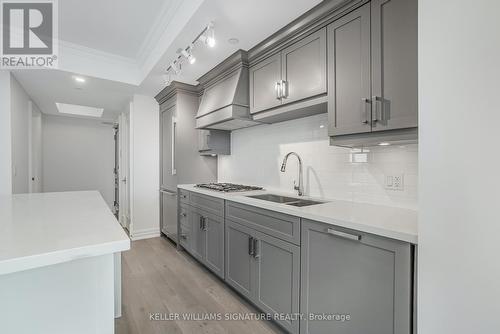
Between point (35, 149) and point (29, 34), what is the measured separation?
3.08 meters

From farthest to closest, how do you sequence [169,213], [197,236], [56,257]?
1. [169,213]
2. [197,236]
3. [56,257]

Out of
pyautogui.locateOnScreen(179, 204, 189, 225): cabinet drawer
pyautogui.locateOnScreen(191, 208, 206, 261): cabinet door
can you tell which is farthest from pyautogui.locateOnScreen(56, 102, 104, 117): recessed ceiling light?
pyautogui.locateOnScreen(191, 208, 206, 261): cabinet door

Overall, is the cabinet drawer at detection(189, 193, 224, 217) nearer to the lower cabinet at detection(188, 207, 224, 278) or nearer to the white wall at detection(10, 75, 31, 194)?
the lower cabinet at detection(188, 207, 224, 278)

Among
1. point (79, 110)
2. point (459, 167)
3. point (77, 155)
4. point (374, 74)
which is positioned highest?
point (79, 110)

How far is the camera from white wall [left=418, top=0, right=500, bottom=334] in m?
0.81

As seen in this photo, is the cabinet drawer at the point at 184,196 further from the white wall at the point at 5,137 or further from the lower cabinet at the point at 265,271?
Result: the white wall at the point at 5,137

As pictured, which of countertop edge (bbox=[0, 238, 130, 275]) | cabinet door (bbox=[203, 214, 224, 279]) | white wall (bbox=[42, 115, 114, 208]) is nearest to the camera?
countertop edge (bbox=[0, 238, 130, 275])

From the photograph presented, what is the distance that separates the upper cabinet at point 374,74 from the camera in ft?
4.22

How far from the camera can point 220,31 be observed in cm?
211

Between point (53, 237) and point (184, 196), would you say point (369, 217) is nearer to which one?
point (53, 237)

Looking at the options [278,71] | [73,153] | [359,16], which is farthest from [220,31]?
[73,153]

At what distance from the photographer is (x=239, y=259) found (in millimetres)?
2104

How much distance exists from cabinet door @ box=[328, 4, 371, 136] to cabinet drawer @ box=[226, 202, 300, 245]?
702mm

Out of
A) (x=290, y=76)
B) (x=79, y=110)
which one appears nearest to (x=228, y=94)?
(x=290, y=76)
